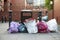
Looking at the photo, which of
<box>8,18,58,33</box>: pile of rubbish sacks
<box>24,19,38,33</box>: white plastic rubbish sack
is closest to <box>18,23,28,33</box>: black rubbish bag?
<box>8,18,58,33</box>: pile of rubbish sacks

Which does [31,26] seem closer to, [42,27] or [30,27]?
[30,27]

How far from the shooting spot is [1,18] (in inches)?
594

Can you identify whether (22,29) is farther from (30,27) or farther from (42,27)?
(42,27)

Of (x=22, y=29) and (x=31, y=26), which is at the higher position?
(x=31, y=26)

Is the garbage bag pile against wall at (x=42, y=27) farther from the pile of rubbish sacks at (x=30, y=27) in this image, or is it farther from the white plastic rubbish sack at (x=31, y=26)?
the white plastic rubbish sack at (x=31, y=26)

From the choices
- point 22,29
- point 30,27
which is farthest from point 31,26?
point 22,29

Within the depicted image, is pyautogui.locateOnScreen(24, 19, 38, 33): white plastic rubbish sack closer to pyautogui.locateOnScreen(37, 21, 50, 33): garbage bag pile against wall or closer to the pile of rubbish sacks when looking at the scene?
the pile of rubbish sacks

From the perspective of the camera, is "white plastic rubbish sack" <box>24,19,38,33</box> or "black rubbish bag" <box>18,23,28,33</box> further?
"black rubbish bag" <box>18,23,28,33</box>

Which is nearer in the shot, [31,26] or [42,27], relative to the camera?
[31,26]

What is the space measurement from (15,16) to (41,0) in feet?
8.30

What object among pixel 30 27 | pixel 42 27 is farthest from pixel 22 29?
pixel 42 27

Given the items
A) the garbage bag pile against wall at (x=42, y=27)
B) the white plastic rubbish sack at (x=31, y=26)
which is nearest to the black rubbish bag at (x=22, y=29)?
the white plastic rubbish sack at (x=31, y=26)

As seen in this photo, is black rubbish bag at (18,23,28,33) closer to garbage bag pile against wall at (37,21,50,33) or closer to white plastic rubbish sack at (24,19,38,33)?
white plastic rubbish sack at (24,19,38,33)

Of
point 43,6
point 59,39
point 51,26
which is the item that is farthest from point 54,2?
point 59,39
